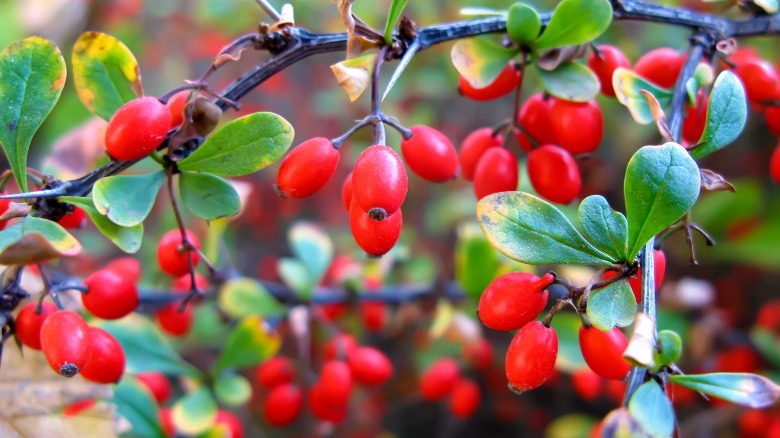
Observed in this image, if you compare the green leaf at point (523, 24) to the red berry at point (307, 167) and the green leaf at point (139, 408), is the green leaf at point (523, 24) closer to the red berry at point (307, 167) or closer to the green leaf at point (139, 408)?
the red berry at point (307, 167)

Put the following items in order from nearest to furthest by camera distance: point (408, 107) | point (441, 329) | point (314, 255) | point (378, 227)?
point (378, 227) → point (441, 329) → point (314, 255) → point (408, 107)

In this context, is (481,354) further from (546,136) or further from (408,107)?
(408,107)

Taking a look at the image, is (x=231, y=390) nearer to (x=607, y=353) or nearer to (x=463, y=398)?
(x=463, y=398)

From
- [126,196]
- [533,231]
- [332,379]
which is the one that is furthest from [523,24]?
[332,379]

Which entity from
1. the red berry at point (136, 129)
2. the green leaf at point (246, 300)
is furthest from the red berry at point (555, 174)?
the green leaf at point (246, 300)

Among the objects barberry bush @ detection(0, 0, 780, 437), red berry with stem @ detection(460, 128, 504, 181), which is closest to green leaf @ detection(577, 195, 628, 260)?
barberry bush @ detection(0, 0, 780, 437)

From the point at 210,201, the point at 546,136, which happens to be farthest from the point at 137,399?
the point at 546,136

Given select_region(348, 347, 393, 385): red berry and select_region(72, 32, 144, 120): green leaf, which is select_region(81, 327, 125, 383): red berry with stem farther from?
select_region(348, 347, 393, 385): red berry
